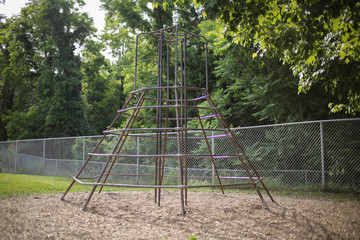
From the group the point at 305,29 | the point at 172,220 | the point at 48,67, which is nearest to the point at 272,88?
the point at 305,29

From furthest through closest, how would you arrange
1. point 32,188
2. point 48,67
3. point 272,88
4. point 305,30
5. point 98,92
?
point 98,92 < point 48,67 < point 272,88 < point 32,188 < point 305,30

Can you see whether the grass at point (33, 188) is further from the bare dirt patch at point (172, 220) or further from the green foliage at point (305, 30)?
the green foliage at point (305, 30)

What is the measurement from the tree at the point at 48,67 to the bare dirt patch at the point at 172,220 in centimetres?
1870

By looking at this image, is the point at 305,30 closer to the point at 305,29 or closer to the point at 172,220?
the point at 305,29

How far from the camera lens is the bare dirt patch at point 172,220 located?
12.4ft

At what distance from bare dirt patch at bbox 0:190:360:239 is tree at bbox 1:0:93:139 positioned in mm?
18700

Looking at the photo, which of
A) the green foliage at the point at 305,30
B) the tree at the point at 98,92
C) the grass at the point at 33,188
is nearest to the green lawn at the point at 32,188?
the grass at the point at 33,188

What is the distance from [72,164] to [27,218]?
957cm

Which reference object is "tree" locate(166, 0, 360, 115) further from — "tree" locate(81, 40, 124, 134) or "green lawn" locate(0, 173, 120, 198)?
"tree" locate(81, 40, 124, 134)

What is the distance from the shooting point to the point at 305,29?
5.04m

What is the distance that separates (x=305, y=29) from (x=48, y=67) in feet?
76.7

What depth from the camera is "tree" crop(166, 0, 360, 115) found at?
428cm

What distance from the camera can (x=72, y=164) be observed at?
45.1 feet

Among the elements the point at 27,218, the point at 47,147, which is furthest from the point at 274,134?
the point at 47,147
